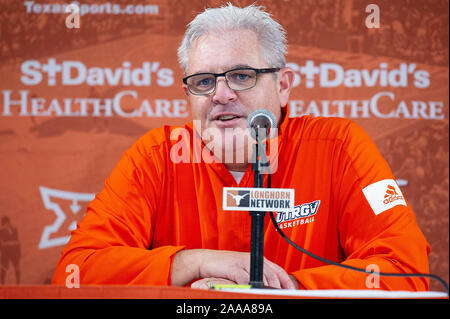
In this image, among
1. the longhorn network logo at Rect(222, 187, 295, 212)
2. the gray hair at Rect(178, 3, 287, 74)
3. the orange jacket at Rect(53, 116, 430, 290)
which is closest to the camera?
the longhorn network logo at Rect(222, 187, 295, 212)

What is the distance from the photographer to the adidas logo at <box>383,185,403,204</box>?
5.21ft

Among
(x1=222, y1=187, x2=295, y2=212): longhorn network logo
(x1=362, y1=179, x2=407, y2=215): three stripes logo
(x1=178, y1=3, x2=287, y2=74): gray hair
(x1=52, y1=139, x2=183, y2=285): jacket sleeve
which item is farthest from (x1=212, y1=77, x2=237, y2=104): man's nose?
(x1=222, y1=187, x2=295, y2=212): longhorn network logo

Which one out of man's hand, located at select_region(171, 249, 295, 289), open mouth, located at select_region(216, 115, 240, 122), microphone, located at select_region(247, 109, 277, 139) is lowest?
man's hand, located at select_region(171, 249, 295, 289)

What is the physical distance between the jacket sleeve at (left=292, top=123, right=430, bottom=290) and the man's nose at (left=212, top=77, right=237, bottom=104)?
41cm

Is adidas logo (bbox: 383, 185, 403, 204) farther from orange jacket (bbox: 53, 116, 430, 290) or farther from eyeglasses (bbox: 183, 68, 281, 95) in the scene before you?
eyeglasses (bbox: 183, 68, 281, 95)

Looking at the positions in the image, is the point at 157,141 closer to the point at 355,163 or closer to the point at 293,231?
the point at 293,231

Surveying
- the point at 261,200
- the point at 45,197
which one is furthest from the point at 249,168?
the point at 45,197

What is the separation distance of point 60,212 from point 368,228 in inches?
52.5

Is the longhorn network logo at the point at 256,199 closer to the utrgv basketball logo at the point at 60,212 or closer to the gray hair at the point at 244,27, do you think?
the gray hair at the point at 244,27

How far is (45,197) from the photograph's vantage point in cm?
221

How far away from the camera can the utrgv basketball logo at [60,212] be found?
2209mm

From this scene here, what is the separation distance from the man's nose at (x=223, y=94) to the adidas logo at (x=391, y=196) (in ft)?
1.89

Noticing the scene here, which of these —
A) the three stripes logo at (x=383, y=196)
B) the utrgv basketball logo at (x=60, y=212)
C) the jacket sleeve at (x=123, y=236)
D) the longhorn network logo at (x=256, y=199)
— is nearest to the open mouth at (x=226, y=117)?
the jacket sleeve at (x=123, y=236)
